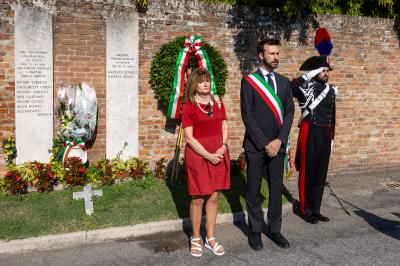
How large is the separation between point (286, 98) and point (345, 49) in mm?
4521

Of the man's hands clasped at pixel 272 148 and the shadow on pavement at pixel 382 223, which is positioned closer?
the man's hands clasped at pixel 272 148

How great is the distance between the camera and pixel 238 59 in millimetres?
7906

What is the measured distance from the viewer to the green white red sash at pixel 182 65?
7.11m

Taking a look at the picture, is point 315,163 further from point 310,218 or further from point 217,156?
point 217,156

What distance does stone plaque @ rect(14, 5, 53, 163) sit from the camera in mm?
6445

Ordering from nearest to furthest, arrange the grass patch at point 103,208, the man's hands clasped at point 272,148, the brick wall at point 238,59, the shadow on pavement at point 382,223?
the man's hands clasped at point 272,148, the grass patch at point 103,208, the shadow on pavement at point 382,223, the brick wall at point 238,59

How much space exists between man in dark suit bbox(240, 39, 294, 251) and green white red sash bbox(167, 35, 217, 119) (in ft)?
8.13

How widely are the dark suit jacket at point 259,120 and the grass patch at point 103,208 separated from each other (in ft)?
4.58

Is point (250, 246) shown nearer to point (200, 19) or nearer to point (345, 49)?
point (200, 19)

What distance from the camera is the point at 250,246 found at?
478cm

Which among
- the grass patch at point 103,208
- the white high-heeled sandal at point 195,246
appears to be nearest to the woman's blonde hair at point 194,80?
the white high-heeled sandal at point 195,246

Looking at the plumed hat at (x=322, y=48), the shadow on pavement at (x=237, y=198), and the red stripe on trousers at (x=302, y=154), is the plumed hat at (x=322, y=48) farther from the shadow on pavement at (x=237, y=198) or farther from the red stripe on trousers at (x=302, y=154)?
the shadow on pavement at (x=237, y=198)

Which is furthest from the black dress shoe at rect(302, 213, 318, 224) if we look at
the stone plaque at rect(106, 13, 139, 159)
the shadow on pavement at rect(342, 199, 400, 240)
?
the stone plaque at rect(106, 13, 139, 159)

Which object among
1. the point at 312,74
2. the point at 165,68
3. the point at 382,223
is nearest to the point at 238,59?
the point at 165,68
